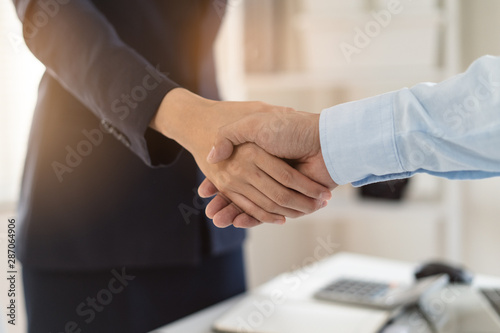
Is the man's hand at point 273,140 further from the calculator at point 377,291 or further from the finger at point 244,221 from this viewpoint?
the calculator at point 377,291

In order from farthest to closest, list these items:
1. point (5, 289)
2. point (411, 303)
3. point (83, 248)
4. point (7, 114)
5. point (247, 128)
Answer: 1. point (7, 114)
2. point (411, 303)
3. point (83, 248)
4. point (247, 128)
5. point (5, 289)

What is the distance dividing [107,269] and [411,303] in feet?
1.56

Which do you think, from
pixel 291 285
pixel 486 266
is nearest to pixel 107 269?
pixel 291 285

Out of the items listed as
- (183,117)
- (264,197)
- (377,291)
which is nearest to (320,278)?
(377,291)

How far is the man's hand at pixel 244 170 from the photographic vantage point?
0.63 m

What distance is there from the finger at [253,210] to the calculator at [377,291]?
0.31m

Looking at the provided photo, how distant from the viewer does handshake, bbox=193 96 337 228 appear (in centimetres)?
63

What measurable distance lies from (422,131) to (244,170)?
215mm

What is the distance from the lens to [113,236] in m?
0.72

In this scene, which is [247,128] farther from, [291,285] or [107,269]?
[291,285]

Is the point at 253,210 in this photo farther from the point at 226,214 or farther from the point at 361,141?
the point at 361,141

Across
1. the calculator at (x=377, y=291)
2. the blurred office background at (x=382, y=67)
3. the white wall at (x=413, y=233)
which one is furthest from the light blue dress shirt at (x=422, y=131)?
the blurred office background at (x=382, y=67)

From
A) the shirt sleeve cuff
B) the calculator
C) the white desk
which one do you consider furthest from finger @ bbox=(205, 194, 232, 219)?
the calculator

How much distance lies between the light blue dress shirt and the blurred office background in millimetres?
986
